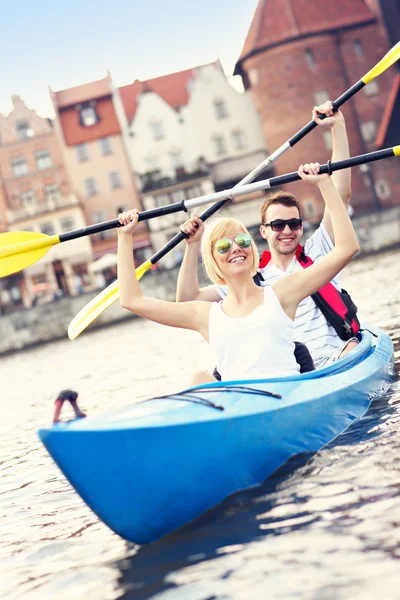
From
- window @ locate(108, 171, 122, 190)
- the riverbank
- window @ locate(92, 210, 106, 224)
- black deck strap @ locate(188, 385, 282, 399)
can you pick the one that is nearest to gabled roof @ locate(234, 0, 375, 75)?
window @ locate(108, 171, 122, 190)

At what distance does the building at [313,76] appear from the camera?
40.8 meters

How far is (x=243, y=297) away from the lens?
433 centimetres

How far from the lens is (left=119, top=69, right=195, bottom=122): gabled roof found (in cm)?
4486

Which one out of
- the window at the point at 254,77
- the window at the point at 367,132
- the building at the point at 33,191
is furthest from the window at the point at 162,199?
the window at the point at 367,132

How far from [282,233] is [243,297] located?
1.11 m

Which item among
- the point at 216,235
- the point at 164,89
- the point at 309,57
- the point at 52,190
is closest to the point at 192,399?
the point at 216,235

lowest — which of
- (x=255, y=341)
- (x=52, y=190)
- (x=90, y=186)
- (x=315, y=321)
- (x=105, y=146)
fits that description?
(x=315, y=321)

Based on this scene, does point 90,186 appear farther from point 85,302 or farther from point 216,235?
point 216,235

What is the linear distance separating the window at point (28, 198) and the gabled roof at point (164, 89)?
6.36 m

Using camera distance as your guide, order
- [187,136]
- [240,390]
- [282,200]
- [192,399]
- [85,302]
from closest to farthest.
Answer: [192,399], [240,390], [282,200], [85,302], [187,136]

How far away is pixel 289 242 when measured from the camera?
17.7 ft

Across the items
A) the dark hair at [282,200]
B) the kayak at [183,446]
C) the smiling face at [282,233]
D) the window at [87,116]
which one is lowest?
the kayak at [183,446]

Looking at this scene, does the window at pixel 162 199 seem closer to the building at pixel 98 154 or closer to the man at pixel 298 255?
the building at pixel 98 154

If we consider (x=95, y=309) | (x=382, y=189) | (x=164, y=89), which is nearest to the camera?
(x=95, y=309)
